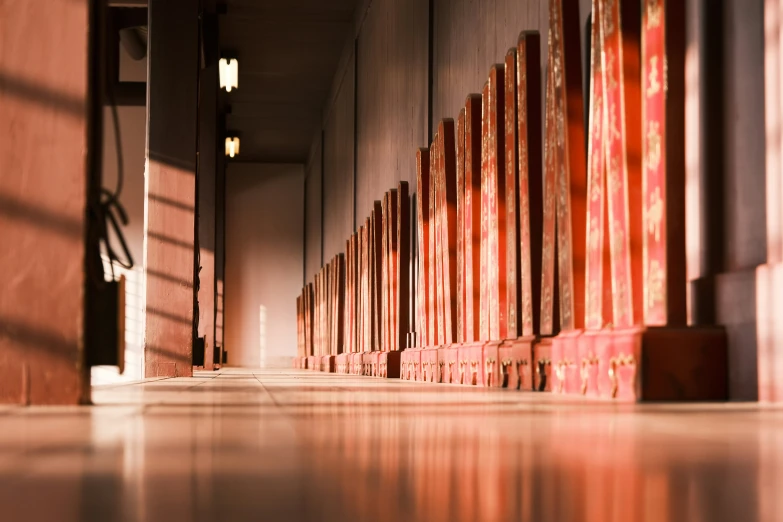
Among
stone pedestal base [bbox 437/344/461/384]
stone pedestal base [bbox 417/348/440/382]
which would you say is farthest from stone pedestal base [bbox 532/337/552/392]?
stone pedestal base [bbox 417/348/440/382]

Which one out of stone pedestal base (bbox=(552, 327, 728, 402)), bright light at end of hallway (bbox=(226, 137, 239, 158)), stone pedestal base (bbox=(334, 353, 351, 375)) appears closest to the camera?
stone pedestal base (bbox=(552, 327, 728, 402))

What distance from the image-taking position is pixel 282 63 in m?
21.3

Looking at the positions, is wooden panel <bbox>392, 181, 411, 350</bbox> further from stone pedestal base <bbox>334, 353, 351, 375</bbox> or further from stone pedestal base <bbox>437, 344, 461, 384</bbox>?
stone pedestal base <bbox>334, 353, 351, 375</bbox>

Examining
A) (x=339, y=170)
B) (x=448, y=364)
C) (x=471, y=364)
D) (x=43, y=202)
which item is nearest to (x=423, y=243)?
(x=448, y=364)

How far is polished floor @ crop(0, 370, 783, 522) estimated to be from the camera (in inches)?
39.1

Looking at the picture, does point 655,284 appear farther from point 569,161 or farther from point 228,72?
point 228,72

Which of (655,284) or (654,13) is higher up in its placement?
(654,13)

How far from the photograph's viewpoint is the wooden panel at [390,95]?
12004 millimetres

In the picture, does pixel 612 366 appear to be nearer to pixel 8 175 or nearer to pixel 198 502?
pixel 8 175

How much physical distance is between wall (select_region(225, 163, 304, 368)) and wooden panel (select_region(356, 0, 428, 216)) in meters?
12.2

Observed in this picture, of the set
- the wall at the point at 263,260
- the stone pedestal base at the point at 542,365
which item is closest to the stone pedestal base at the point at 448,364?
the stone pedestal base at the point at 542,365

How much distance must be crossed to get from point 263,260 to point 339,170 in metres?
9.27

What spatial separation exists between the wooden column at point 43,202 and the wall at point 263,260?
26358mm

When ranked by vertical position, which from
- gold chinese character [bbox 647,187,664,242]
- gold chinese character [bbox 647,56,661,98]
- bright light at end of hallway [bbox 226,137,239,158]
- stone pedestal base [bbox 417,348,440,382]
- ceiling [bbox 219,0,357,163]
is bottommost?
stone pedestal base [bbox 417,348,440,382]
